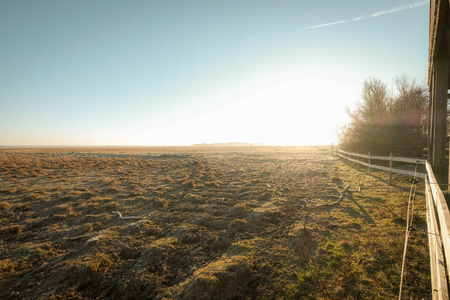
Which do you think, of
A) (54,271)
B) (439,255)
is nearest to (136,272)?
(54,271)

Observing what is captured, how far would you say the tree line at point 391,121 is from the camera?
15.4 m

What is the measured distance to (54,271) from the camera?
408cm

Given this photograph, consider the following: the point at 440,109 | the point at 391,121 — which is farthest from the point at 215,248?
the point at 391,121

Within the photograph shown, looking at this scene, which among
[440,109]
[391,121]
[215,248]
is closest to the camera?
[215,248]

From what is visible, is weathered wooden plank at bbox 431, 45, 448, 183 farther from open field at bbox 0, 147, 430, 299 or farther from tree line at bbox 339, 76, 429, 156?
tree line at bbox 339, 76, 429, 156

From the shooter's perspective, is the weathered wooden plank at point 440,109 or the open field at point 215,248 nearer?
the open field at point 215,248

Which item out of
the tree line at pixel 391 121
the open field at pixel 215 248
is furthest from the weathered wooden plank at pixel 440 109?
the tree line at pixel 391 121

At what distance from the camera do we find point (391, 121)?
1569 centimetres

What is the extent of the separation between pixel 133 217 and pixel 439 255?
23.9ft

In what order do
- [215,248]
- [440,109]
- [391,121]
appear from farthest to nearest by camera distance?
1. [391,121]
2. [440,109]
3. [215,248]

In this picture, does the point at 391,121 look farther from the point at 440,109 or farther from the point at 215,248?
the point at 215,248

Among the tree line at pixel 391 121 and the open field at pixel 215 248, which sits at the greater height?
the tree line at pixel 391 121

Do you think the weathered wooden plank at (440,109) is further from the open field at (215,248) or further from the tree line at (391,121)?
the tree line at (391,121)

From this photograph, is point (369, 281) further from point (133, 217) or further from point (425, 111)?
point (425, 111)
